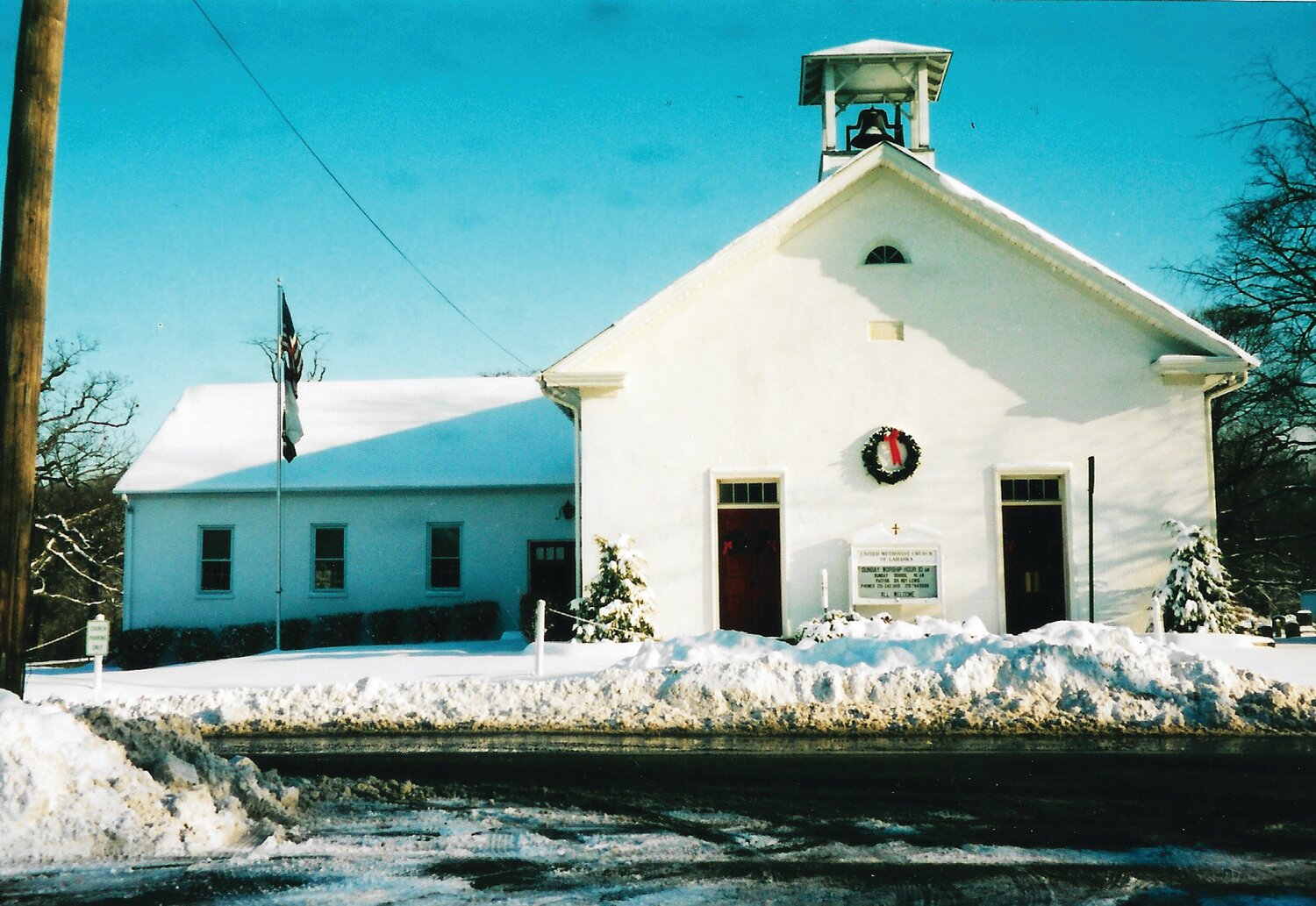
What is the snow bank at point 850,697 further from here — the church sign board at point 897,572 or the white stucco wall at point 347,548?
the white stucco wall at point 347,548

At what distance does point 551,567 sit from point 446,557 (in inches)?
91.7

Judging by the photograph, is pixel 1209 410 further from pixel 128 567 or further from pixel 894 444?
pixel 128 567

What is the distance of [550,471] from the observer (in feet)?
77.6

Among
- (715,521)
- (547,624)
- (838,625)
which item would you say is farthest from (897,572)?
(547,624)

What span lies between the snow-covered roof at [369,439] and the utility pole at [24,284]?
48.9 ft

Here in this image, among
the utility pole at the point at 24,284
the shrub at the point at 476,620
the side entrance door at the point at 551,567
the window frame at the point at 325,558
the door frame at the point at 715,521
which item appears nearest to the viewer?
the utility pole at the point at 24,284

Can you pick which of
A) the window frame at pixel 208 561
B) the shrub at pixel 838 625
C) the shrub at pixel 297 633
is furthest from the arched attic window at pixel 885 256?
the window frame at pixel 208 561

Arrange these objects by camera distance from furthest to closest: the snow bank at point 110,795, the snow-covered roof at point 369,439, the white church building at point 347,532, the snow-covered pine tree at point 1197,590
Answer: the snow-covered roof at point 369,439
the white church building at point 347,532
the snow-covered pine tree at point 1197,590
the snow bank at point 110,795

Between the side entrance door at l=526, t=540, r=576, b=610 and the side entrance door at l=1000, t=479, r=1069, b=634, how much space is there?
9.48 m

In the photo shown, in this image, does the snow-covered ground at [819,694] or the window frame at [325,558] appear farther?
the window frame at [325,558]

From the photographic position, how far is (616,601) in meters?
16.7

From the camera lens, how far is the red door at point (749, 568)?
1772 centimetres

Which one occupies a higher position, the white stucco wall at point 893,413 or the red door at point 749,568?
the white stucco wall at point 893,413

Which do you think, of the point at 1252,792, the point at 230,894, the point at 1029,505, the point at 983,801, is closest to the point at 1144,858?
the point at 983,801
